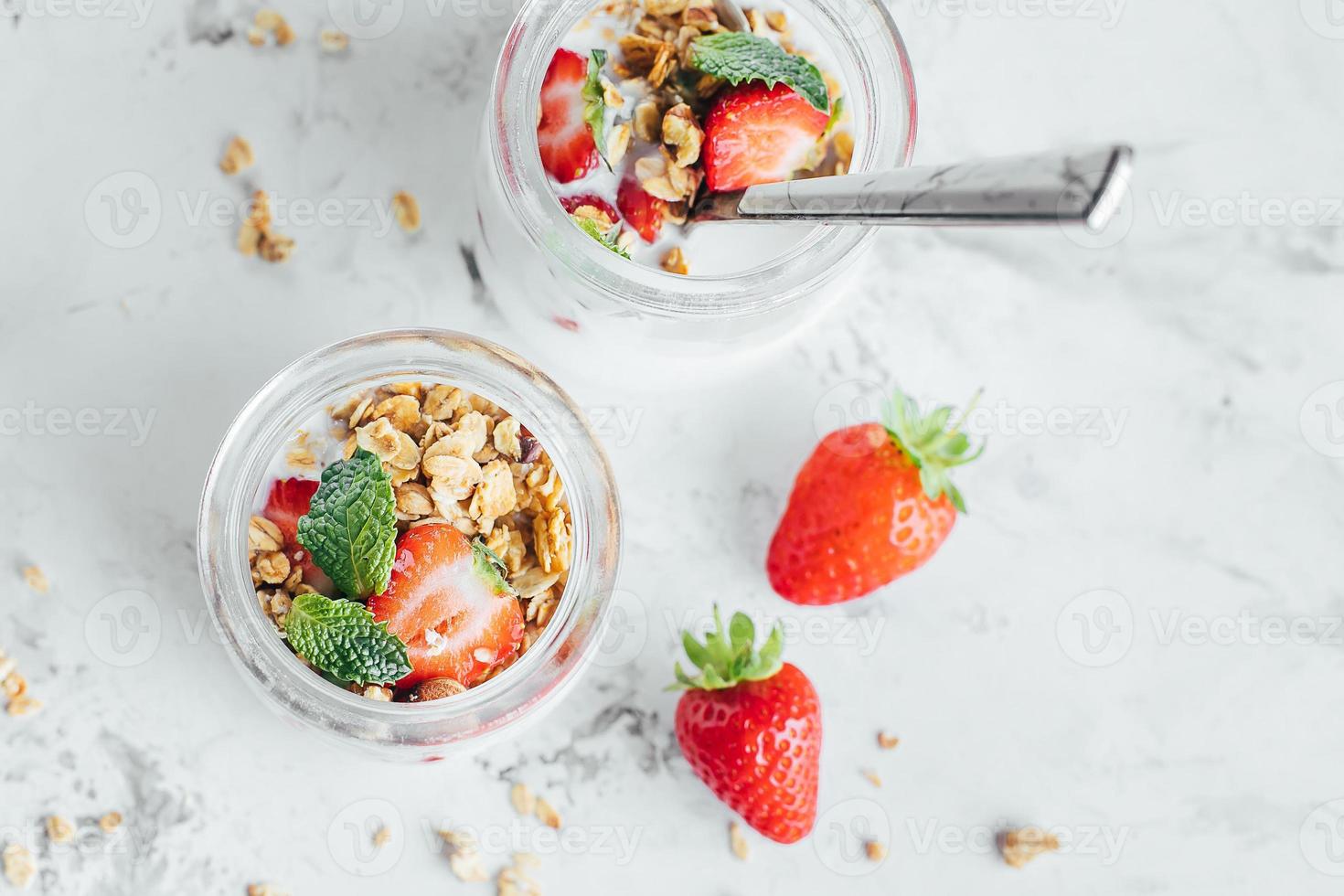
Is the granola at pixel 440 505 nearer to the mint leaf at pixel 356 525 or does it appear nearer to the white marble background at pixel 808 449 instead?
the mint leaf at pixel 356 525

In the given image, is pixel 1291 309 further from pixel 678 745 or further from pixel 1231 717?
pixel 678 745

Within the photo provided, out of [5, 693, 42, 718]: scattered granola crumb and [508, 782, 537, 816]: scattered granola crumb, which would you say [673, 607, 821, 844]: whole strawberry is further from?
[5, 693, 42, 718]: scattered granola crumb

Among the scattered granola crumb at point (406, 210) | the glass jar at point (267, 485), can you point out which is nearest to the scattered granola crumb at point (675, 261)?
the glass jar at point (267, 485)

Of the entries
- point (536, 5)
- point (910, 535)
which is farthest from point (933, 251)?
point (536, 5)

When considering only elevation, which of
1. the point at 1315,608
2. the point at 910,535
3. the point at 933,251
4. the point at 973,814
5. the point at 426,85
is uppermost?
the point at 426,85

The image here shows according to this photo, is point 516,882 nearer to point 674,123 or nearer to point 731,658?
point 731,658

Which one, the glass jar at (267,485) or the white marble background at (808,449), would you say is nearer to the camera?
the glass jar at (267,485)
